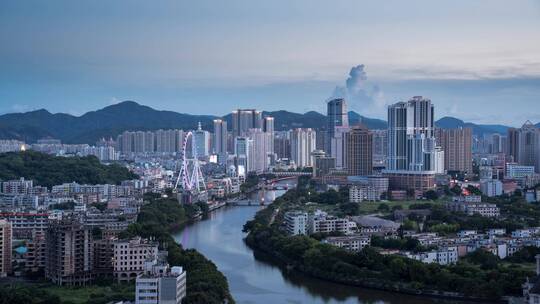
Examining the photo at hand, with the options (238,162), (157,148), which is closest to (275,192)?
(238,162)

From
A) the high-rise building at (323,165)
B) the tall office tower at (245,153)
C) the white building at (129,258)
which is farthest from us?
the tall office tower at (245,153)

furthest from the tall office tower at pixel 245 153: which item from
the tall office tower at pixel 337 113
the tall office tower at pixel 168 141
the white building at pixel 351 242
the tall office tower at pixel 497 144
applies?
the white building at pixel 351 242

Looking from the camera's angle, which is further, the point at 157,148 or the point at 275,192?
the point at 157,148

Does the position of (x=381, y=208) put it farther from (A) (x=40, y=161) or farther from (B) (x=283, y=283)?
(A) (x=40, y=161)

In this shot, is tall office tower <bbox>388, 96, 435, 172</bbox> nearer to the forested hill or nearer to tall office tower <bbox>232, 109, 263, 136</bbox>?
the forested hill

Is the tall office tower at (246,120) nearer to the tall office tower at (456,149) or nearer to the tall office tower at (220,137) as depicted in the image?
the tall office tower at (220,137)

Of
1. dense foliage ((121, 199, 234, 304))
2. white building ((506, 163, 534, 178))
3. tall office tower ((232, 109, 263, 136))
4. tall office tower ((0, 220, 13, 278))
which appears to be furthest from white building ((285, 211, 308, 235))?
tall office tower ((232, 109, 263, 136))
